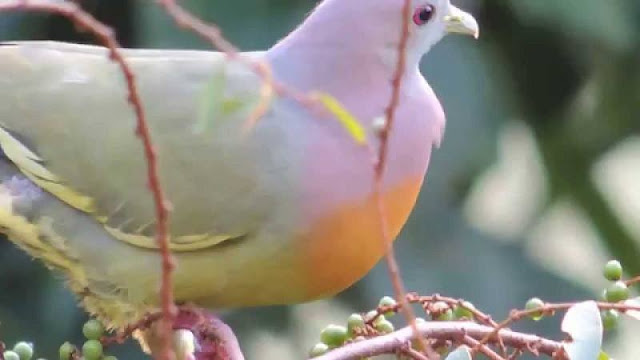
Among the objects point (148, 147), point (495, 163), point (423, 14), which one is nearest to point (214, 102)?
point (148, 147)

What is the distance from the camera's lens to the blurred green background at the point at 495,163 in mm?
1714

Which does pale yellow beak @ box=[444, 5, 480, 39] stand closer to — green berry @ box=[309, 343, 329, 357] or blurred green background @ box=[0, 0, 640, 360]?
green berry @ box=[309, 343, 329, 357]

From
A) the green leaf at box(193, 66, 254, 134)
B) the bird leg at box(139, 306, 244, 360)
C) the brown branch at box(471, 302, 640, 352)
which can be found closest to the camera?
the green leaf at box(193, 66, 254, 134)

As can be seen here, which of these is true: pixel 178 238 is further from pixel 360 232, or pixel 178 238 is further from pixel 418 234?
pixel 418 234

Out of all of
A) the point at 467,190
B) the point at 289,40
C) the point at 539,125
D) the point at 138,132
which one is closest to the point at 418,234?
the point at 467,190

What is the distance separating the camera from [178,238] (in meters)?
1.09

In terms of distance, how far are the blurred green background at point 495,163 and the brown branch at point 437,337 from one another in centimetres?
79

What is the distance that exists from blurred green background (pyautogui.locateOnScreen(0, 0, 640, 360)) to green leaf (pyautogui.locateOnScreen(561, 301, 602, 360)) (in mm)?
863

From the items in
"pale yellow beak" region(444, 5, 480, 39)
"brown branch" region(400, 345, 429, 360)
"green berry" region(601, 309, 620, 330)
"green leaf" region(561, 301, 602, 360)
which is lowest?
"brown branch" region(400, 345, 429, 360)

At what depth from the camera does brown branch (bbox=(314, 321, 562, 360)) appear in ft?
2.85

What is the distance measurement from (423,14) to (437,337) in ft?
1.01

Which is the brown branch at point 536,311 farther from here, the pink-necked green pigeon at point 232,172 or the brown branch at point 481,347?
the pink-necked green pigeon at point 232,172

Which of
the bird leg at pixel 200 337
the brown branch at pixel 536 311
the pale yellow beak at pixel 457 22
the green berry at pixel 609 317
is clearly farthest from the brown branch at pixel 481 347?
the pale yellow beak at pixel 457 22

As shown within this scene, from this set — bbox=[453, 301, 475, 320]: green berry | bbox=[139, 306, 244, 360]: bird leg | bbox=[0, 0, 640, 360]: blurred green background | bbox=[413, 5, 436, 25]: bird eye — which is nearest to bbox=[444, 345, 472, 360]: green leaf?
bbox=[453, 301, 475, 320]: green berry
